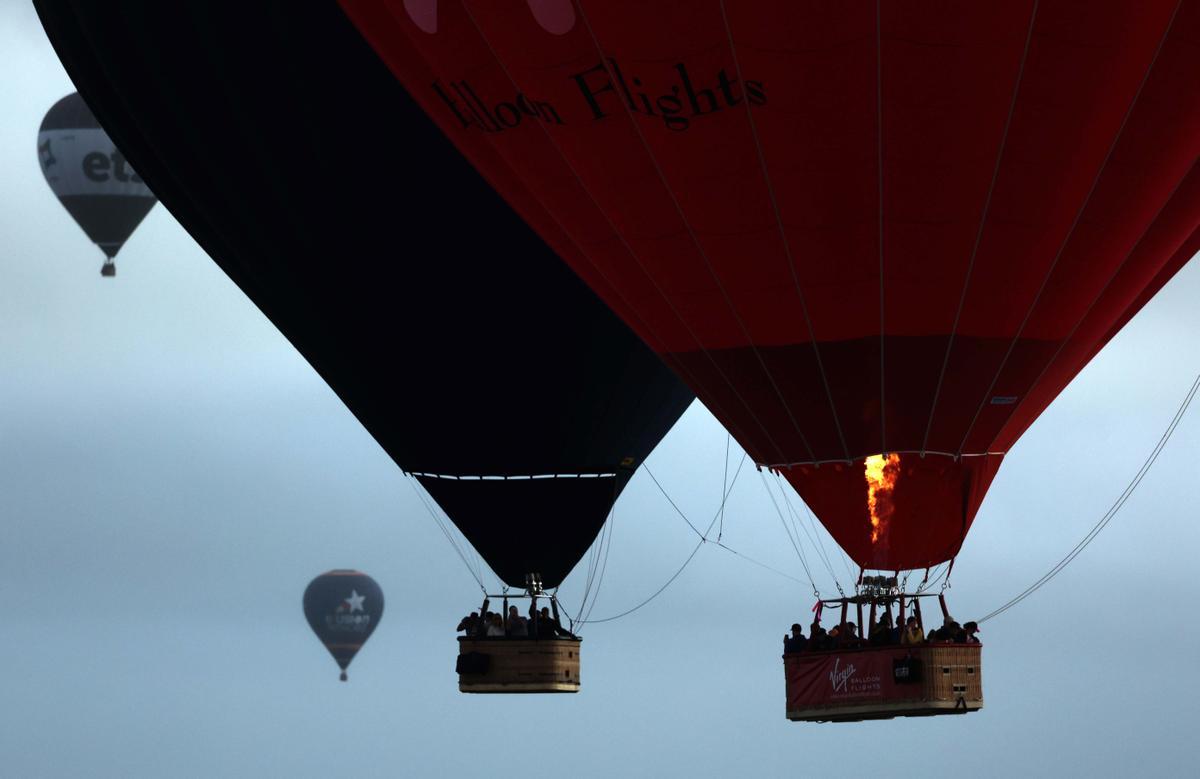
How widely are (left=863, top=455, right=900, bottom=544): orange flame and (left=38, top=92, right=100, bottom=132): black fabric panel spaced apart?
18228 millimetres

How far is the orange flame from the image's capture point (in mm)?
20328

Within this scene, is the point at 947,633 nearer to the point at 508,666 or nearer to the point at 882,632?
the point at 882,632

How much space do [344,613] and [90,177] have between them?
33.3ft

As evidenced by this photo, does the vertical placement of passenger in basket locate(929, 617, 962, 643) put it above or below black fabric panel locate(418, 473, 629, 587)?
below

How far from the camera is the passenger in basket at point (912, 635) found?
65.1 ft

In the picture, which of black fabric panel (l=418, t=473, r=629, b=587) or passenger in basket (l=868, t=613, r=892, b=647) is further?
black fabric panel (l=418, t=473, r=629, b=587)

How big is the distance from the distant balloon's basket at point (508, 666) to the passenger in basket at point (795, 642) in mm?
4499

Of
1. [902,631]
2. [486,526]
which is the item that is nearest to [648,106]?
[902,631]

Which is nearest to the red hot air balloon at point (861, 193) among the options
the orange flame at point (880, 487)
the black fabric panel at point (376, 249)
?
the orange flame at point (880, 487)

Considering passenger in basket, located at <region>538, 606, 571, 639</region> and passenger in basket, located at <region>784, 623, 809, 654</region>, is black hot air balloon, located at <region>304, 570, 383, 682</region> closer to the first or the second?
passenger in basket, located at <region>538, 606, 571, 639</region>

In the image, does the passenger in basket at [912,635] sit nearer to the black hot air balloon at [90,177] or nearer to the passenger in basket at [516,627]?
the passenger in basket at [516,627]

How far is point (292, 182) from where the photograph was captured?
2486 cm

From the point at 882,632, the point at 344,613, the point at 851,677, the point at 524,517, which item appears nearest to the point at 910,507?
the point at 882,632

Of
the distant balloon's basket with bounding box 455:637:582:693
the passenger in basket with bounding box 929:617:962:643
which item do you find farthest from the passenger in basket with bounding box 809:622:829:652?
the distant balloon's basket with bounding box 455:637:582:693
